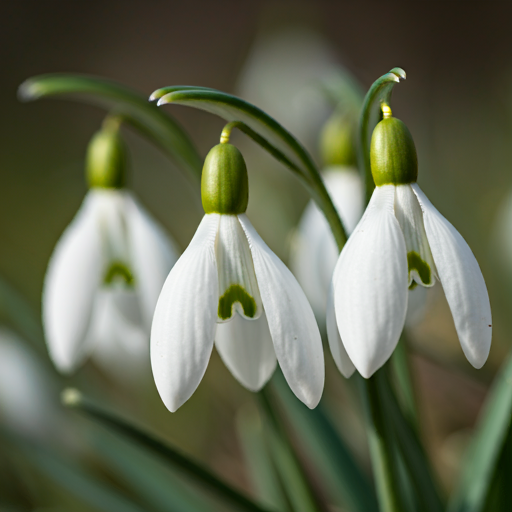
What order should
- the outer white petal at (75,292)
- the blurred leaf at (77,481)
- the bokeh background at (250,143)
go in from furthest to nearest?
the bokeh background at (250,143) < the blurred leaf at (77,481) < the outer white petal at (75,292)

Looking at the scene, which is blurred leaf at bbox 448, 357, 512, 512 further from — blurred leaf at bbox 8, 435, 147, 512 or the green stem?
blurred leaf at bbox 8, 435, 147, 512

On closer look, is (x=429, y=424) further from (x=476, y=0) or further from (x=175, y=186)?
(x=476, y=0)

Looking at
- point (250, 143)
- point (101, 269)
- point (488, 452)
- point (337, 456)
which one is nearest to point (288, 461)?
point (337, 456)

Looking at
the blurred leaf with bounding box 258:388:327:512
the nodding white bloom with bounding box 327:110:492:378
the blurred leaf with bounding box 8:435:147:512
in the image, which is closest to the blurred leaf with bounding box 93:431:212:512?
the blurred leaf with bounding box 8:435:147:512

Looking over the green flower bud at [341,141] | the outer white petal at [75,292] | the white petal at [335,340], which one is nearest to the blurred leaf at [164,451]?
the outer white petal at [75,292]

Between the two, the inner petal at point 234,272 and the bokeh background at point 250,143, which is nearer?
the inner petal at point 234,272

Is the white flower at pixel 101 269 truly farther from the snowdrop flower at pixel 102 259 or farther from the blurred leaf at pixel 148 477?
the blurred leaf at pixel 148 477

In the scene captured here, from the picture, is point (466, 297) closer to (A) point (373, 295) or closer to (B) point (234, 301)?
(A) point (373, 295)
